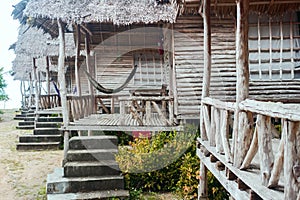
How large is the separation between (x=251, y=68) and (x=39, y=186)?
513 cm

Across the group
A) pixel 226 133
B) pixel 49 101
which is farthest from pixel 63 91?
pixel 49 101

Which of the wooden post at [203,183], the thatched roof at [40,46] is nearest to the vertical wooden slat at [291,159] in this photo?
the wooden post at [203,183]

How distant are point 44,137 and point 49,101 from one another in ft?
7.10

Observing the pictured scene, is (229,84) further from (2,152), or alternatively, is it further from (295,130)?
(2,152)

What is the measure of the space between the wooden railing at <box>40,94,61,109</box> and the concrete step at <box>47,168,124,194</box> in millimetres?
5903

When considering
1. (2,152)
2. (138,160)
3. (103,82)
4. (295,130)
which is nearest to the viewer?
(295,130)

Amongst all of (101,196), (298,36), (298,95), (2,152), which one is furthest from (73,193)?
(298,36)

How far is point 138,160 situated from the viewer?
17.3 ft

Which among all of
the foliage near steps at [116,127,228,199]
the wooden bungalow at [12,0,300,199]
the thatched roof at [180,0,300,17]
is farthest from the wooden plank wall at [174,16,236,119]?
the thatched roof at [180,0,300,17]

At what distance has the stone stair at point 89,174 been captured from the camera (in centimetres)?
456

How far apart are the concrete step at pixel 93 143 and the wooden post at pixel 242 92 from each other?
313cm

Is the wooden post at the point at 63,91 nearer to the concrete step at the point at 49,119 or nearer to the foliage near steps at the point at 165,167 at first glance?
the foliage near steps at the point at 165,167

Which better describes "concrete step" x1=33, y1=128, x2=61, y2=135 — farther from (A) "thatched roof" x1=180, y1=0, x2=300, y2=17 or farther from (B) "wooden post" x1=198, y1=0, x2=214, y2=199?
(A) "thatched roof" x1=180, y1=0, x2=300, y2=17

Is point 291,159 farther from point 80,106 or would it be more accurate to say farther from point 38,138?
point 38,138
